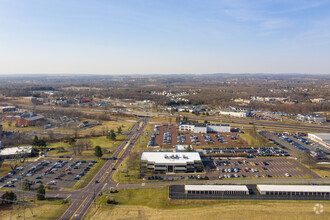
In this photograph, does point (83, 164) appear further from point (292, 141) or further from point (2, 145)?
point (292, 141)

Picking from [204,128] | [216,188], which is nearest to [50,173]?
[216,188]

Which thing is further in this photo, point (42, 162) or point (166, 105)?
point (166, 105)

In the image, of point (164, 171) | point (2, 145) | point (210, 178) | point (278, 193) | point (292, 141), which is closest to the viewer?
point (278, 193)

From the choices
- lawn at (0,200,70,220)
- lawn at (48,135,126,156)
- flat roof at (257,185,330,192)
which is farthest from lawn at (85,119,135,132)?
flat roof at (257,185,330,192)

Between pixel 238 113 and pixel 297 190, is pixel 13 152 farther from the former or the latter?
pixel 238 113

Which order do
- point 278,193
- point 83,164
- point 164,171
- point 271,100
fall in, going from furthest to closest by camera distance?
point 271,100 < point 83,164 < point 164,171 < point 278,193

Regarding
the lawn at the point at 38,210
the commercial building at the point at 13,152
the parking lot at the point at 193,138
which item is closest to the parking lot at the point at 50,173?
the commercial building at the point at 13,152

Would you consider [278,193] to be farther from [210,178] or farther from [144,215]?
[144,215]

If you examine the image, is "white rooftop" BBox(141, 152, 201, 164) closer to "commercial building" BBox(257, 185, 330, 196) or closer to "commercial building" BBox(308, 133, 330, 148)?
"commercial building" BBox(257, 185, 330, 196)

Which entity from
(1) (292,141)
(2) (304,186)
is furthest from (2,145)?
(1) (292,141)
